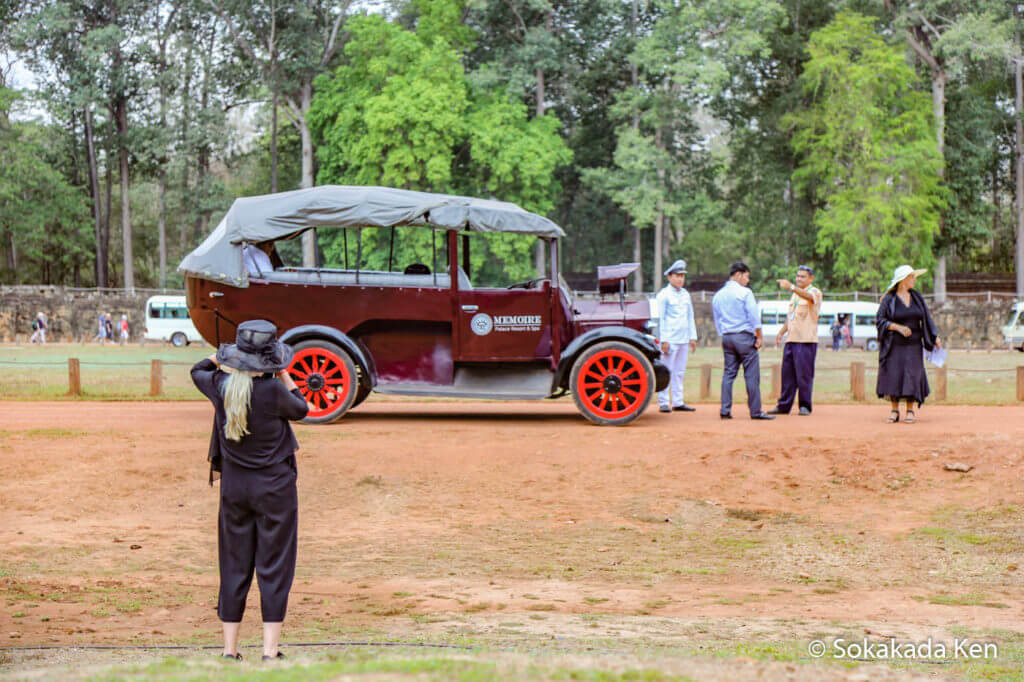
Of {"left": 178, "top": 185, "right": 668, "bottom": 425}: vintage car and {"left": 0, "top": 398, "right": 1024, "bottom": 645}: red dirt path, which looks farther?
{"left": 178, "top": 185, "right": 668, "bottom": 425}: vintage car

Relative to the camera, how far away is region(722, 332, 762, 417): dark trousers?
1375 centimetres

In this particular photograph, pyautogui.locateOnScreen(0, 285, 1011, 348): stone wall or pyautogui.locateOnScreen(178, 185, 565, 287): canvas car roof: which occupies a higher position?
pyautogui.locateOnScreen(178, 185, 565, 287): canvas car roof

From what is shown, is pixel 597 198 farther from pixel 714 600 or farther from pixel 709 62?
pixel 714 600

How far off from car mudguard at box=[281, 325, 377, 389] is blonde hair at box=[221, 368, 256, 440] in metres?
7.52

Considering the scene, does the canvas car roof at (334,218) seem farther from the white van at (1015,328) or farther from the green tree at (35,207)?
the green tree at (35,207)

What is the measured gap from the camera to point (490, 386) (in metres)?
14.0

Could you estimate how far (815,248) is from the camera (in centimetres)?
4947

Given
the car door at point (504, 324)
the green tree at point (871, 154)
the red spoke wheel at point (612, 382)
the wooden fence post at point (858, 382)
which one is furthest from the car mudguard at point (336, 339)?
the green tree at point (871, 154)

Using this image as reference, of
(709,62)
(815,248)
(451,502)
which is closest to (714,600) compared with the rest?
(451,502)

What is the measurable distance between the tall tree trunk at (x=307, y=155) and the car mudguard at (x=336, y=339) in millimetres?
29375

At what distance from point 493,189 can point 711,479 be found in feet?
114

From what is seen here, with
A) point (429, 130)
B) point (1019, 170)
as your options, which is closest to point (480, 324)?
point (429, 130)

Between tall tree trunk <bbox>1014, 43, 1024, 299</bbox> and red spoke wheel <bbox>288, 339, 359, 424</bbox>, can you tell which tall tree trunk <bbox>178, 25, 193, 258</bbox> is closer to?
tall tree trunk <bbox>1014, 43, 1024, 299</bbox>

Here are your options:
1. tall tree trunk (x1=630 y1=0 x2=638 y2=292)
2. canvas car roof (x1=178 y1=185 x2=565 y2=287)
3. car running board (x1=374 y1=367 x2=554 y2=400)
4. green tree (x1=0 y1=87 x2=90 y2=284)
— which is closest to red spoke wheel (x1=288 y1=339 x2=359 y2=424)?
car running board (x1=374 y1=367 x2=554 y2=400)
